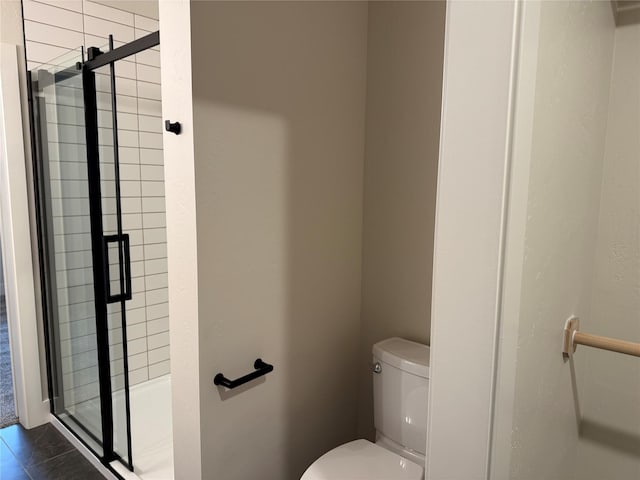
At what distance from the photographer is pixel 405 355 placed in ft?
5.73

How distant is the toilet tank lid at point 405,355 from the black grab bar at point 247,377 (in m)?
0.46

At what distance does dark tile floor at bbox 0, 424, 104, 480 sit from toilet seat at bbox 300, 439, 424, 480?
129 centimetres

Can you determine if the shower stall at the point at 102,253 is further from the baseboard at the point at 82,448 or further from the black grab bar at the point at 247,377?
the black grab bar at the point at 247,377

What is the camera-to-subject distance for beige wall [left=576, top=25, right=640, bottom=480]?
4.58ft

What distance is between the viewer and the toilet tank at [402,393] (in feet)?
5.50

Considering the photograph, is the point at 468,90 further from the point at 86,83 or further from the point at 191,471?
the point at 86,83

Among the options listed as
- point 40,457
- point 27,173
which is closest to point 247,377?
point 40,457

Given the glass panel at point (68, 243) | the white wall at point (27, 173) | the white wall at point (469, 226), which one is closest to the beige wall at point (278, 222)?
the white wall at point (469, 226)

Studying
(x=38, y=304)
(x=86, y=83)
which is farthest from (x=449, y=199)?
(x=38, y=304)

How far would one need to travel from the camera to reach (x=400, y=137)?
187 centimetres

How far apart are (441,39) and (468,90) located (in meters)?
1.10

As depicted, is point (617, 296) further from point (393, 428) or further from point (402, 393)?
point (393, 428)

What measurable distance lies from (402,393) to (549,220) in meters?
0.99

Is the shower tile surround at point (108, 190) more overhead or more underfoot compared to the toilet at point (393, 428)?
more overhead
